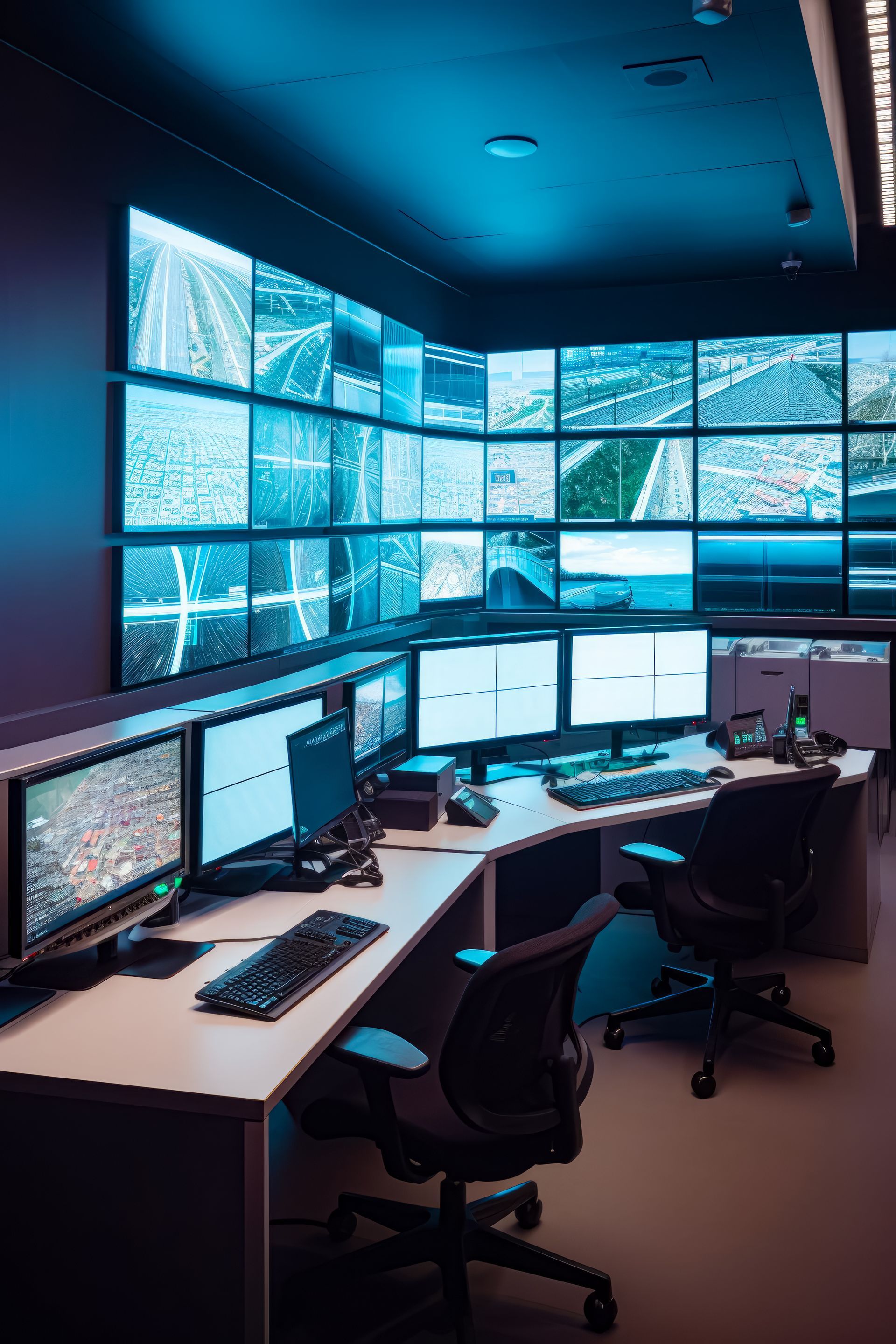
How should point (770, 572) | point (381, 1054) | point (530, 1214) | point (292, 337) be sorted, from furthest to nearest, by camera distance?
point (770, 572) < point (292, 337) < point (530, 1214) < point (381, 1054)

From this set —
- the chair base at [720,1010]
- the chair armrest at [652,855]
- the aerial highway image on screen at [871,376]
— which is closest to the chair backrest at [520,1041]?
the chair armrest at [652,855]

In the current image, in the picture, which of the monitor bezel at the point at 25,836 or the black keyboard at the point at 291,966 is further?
the black keyboard at the point at 291,966

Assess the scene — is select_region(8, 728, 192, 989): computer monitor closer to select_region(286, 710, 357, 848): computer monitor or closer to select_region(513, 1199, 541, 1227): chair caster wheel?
select_region(286, 710, 357, 848): computer monitor

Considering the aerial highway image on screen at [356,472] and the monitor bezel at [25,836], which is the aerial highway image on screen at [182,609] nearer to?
the aerial highway image on screen at [356,472]

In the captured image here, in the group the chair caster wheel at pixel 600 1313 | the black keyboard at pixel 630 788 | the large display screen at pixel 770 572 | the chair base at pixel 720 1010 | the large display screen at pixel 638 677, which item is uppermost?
the large display screen at pixel 770 572

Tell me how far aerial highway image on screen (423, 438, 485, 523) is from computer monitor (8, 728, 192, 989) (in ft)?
11.6

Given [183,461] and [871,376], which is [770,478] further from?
[183,461]

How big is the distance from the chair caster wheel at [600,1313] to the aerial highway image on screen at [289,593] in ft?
7.99

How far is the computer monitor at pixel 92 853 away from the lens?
165cm

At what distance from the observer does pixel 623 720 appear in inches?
138

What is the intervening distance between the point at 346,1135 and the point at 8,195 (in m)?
2.46

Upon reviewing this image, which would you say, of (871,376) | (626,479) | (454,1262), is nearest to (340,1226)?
(454,1262)

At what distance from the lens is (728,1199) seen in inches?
90.5

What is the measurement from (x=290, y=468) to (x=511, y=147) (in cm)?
140
